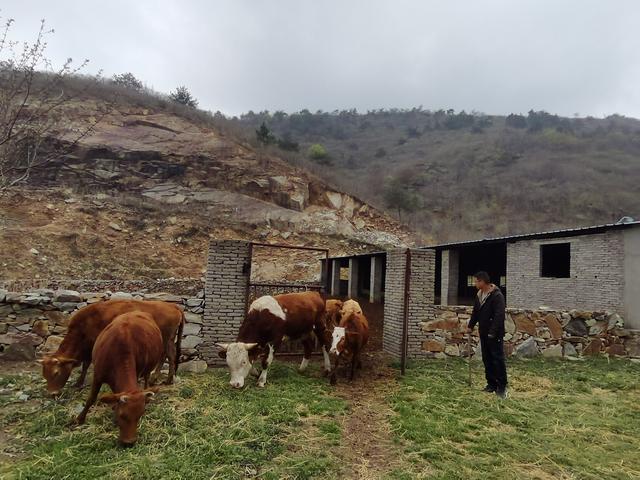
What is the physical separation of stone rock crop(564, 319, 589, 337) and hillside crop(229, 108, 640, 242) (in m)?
22.5

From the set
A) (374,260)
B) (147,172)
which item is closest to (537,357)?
(374,260)

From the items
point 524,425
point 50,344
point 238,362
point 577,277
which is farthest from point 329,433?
point 577,277

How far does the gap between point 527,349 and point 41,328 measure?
399 inches

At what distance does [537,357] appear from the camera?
400 inches

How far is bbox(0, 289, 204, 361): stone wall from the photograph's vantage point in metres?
7.64

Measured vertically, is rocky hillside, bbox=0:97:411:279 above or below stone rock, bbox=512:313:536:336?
above

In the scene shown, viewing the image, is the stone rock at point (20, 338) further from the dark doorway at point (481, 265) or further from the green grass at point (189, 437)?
the dark doorway at point (481, 265)

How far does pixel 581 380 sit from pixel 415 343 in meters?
3.25

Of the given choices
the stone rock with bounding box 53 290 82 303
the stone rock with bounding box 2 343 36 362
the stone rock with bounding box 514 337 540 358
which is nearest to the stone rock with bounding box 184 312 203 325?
the stone rock with bounding box 53 290 82 303

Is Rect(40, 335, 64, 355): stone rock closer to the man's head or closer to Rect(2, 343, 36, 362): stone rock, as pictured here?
Rect(2, 343, 36, 362): stone rock

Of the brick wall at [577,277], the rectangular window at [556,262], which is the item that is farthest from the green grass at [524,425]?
the rectangular window at [556,262]

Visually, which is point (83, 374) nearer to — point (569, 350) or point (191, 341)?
point (191, 341)

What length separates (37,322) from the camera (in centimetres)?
783

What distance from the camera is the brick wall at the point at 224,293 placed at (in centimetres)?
833
